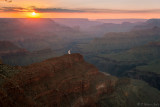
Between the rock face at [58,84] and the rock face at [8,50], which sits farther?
the rock face at [8,50]

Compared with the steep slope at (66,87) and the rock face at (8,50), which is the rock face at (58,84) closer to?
the steep slope at (66,87)

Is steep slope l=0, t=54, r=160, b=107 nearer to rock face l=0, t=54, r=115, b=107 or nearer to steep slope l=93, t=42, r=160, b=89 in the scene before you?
rock face l=0, t=54, r=115, b=107

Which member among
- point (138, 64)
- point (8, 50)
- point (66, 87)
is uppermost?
point (8, 50)

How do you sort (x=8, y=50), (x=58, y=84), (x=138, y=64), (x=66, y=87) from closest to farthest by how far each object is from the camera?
(x=58, y=84), (x=66, y=87), (x=8, y=50), (x=138, y=64)

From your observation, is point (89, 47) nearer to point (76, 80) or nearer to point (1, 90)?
point (76, 80)

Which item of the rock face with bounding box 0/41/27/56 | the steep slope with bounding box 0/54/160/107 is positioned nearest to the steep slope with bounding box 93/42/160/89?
the steep slope with bounding box 0/54/160/107

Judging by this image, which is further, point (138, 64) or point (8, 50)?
point (138, 64)

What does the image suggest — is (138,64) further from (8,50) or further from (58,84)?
(58,84)

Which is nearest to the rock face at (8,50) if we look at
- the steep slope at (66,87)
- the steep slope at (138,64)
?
the steep slope at (138,64)

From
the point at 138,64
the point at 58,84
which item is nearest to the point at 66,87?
the point at 58,84
